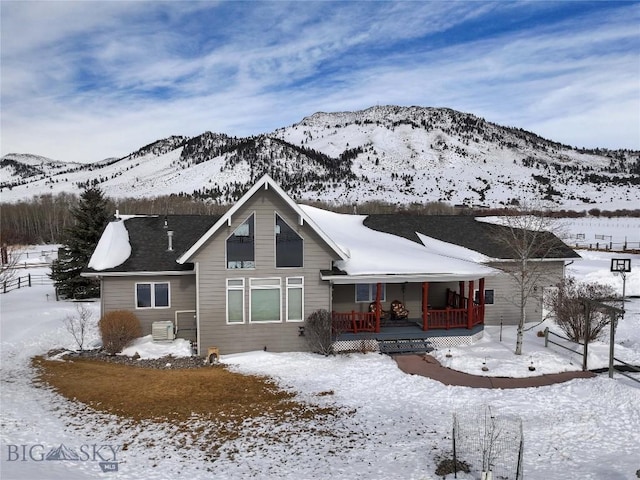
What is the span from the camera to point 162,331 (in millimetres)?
17203

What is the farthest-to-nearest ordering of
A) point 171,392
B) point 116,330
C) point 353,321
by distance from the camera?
point 353,321
point 116,330
point 171,392

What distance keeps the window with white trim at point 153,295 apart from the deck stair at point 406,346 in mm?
8543

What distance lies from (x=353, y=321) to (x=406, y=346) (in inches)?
86.1

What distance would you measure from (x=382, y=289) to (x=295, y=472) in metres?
11.7

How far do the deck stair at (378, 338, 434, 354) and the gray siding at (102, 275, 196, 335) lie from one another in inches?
302

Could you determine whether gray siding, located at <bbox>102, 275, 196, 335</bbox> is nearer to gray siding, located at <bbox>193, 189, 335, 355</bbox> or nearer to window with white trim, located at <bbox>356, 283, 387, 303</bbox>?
gray siding, located at <bbox>193, 189, 335, 355</bbox>

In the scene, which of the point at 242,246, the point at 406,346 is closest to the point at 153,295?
the point at 242,246

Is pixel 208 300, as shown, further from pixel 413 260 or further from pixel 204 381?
pixel 413 260

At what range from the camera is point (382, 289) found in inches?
779

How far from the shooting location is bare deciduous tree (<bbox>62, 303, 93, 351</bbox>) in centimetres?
1773

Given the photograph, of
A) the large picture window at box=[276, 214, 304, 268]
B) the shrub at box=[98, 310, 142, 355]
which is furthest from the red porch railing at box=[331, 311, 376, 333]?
the shrub at box=[98, 310, 142, 355]

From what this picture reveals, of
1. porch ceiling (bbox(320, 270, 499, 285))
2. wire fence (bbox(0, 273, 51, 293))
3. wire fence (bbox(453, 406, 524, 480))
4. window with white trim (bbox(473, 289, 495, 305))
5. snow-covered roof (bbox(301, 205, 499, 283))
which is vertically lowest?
wire fence (bbox(0, 273, 51, 293))

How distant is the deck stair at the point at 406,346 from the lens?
17031mm

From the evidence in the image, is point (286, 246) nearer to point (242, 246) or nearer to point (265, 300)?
point (242, 246)
